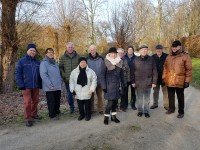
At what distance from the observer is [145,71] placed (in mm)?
6543

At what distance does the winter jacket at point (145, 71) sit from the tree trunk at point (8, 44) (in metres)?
6.01

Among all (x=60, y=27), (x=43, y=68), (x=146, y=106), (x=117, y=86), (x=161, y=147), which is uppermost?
(x=60, y=27)

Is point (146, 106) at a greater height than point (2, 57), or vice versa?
point (2, 57)

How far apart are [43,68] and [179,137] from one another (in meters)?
3.75

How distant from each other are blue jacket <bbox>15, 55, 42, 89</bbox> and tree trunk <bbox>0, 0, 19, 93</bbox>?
445cm

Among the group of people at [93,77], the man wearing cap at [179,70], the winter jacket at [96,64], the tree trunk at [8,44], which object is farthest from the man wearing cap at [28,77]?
the tree trunk at [8,44]

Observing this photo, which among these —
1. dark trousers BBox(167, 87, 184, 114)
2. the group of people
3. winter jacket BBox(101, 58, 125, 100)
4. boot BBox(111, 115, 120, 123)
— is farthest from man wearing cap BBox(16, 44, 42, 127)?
dark trousers BBox(167, 87, 184, 114)

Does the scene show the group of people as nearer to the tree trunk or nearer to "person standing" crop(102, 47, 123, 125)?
"person standing" crop(102, 47, 123, 125)

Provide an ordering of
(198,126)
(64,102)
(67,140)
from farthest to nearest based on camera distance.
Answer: (64,102)
(198,126)
(67,140)

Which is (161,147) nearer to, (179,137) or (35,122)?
(179,137)

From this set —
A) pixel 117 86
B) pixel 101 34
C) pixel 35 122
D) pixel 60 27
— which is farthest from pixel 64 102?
pixel 101 34

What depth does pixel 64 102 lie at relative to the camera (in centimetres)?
890

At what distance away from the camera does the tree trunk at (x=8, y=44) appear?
9824 mm

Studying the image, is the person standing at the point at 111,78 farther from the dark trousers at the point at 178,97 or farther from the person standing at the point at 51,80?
the dark trousers at the point at 178,97
